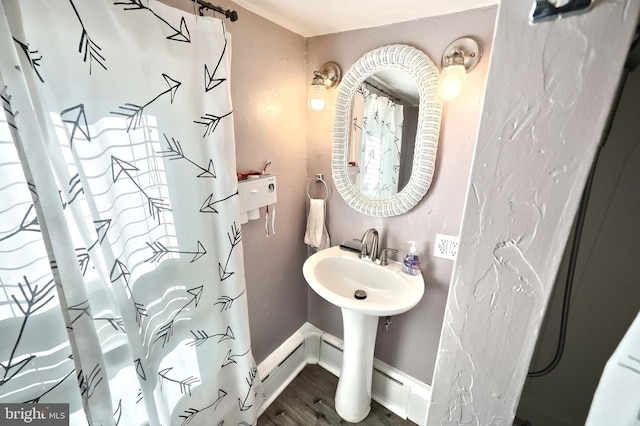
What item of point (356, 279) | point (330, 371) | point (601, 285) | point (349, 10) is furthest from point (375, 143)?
point (330, 371)

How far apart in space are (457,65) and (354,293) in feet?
3.74

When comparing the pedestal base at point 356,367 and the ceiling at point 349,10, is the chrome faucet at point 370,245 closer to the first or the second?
the pedestal base at point 356,367

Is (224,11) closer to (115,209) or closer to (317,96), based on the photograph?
(317,96)

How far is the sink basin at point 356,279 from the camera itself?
3.89 feet

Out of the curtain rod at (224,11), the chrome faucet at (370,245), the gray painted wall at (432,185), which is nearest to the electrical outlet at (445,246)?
the gray painted wall at (432,185)

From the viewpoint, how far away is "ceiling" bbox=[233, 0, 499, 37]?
0.98 metres

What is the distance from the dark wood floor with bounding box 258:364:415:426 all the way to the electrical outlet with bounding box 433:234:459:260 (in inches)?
40.8

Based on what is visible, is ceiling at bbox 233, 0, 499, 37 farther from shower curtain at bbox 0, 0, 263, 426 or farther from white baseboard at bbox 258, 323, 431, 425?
white baseboard at bbox 258, 323, 431, 425

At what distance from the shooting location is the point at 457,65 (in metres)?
0.98

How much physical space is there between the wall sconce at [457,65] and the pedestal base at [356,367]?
1104mm

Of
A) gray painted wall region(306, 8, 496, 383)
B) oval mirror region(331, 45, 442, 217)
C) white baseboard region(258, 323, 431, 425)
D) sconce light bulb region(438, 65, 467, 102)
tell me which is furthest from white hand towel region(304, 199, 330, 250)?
sconce light bulb region(438, 65, 467, 102)

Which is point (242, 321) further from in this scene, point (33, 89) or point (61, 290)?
point (33, 89)

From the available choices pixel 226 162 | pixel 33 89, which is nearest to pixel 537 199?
pixel 226 162

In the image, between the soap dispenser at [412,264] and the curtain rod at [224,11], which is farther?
the soap dispenser at [412,264]
